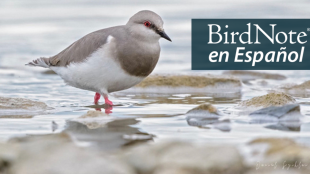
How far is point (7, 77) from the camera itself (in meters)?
10.4

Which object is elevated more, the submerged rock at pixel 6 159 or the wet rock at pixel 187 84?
the wet rock at pixel 187 84

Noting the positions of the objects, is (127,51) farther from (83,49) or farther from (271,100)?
(271,100)

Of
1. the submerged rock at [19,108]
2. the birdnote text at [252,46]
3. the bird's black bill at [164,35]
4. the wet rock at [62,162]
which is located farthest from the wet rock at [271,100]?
the birdnote text at [252,46]

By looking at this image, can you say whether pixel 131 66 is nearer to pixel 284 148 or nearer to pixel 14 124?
pixel 14 124

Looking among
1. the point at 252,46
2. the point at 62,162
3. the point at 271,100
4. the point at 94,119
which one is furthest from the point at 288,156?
the point at 252,46

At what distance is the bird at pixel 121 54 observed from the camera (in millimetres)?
6777

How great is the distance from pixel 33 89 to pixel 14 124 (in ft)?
10.8

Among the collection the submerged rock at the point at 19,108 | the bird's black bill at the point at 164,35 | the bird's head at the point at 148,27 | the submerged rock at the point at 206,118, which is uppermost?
the bird's head at the point at 148,27

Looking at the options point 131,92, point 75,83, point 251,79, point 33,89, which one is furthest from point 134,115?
point 251,79

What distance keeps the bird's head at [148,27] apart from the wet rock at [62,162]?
314 centimetres

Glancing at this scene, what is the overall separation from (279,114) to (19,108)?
9.87 feet

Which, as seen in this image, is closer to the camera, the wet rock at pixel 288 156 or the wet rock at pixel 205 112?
the wet rock at pixel 288 156

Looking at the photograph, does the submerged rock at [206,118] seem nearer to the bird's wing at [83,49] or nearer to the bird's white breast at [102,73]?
the bird's white breast at [102,73]

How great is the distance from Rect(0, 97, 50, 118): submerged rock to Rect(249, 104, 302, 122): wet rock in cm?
252
